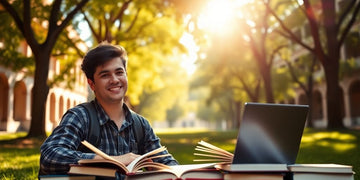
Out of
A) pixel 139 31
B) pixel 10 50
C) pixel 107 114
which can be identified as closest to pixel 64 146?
pixel 107 114

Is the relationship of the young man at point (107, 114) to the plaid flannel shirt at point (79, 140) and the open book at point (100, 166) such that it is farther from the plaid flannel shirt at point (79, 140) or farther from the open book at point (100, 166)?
the open book at point (100, 166)

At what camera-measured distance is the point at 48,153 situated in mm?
2182

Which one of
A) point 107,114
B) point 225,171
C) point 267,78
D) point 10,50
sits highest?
point 10,50

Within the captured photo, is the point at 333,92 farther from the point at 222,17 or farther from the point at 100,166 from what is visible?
the point at 100,166

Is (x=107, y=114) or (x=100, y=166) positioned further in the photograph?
(x=107, y=114)

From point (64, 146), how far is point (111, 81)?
0.57 meters

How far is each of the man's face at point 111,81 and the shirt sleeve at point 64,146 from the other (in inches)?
9.1

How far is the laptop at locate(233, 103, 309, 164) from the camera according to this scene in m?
2.01

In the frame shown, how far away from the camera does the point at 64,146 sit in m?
2.29

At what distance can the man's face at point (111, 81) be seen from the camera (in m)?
2.61

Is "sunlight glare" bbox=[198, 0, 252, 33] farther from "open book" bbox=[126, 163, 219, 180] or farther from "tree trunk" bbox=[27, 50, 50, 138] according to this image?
"open book" bbox=[126, 163, 219, 180]

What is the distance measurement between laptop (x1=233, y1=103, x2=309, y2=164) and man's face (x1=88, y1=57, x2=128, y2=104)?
3.35ft

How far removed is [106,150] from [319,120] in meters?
38.6

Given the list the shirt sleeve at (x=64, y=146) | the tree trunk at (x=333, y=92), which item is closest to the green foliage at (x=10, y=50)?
the tree trunk at (x=333, y=92)
